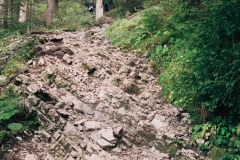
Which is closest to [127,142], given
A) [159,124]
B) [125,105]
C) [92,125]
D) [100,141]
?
[100,141]

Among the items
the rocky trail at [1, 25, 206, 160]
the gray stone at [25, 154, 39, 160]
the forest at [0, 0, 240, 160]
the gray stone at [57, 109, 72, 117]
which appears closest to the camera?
the gray stone at [25, 154, 39, 160]

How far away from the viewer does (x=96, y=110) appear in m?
6.40

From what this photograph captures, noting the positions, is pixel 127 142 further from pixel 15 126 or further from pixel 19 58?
pixel 19 58

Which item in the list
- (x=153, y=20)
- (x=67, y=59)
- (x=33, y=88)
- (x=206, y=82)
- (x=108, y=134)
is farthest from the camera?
(x=153, y=20)

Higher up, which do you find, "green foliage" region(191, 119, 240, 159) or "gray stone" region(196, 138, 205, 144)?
"green foliage" region(191, 119, 240, 159)

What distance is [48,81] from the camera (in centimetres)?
690

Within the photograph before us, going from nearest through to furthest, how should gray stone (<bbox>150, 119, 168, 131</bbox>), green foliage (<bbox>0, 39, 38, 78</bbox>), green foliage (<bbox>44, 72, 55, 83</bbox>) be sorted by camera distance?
1. gray stone (<bbox>150, 119, 168, 131</bbox>)
2. green foliage (<bbox>0, 39, 38, 78</bbox>)
3. green foliage (<bbox>44, 72, 55, 83</bbox>)

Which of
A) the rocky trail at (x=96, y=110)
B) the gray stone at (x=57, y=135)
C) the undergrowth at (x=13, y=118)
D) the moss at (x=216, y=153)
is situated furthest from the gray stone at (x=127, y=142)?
the undergrowth at (x=13, y=118)

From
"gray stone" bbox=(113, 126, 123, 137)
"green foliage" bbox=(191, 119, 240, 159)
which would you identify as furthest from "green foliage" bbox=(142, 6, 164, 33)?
"gray stone" bbox=(113, 126, 123, 137)

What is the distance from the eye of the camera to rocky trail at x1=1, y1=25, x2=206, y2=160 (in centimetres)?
481

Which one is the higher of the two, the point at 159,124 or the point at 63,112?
the point at 63,112

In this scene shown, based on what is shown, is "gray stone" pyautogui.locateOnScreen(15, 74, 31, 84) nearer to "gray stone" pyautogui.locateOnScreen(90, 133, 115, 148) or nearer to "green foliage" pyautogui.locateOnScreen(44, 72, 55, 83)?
"green foliage" pyautogui.locateOnScreen(44, 72, 55, 83)

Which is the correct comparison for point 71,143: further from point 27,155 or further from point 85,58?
point 85,58

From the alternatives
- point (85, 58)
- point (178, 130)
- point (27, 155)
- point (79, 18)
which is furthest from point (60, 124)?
point (79, 18)
